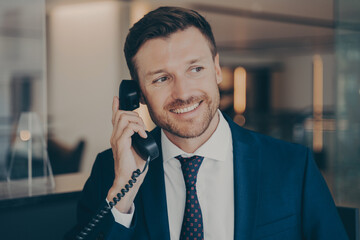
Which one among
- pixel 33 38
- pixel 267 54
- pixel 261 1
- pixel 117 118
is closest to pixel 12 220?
pixel 117 118

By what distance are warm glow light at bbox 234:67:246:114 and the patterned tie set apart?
13.5 meters

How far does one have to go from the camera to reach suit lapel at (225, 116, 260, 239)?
131cm

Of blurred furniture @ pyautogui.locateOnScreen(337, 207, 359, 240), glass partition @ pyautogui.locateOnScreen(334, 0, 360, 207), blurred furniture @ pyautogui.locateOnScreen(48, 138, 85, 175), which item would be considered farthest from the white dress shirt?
blurred furniture @ pyautogui.locateOnScreen(48, 138, 85, 175)

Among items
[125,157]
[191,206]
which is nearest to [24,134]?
[125,157]

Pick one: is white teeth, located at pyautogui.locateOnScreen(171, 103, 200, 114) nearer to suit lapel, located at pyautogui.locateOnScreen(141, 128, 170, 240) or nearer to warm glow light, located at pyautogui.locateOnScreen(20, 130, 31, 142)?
suit lapel, located at pyautogui.locateOnScreen(141, 128, 170, 240)

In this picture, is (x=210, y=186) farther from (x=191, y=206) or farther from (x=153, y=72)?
(x=153, y=72)

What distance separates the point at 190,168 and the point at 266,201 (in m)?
0.24

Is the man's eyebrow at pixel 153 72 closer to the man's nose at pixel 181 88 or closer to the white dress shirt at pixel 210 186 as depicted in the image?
the man's nose at pixel 181 88

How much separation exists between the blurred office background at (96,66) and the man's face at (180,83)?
2.40 m

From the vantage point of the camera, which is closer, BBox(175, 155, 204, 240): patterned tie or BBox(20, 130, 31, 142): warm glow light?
BBox(175, 155, 204, 240): patterned tie

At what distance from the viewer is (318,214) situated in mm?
1319

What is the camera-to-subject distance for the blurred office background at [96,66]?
3.57 m

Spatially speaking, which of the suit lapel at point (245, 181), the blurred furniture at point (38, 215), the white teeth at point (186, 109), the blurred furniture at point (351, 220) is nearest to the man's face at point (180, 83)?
the white teeth at point (186, 109)

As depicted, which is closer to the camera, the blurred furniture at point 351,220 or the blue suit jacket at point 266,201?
the blue suit jacket at point 266,201
